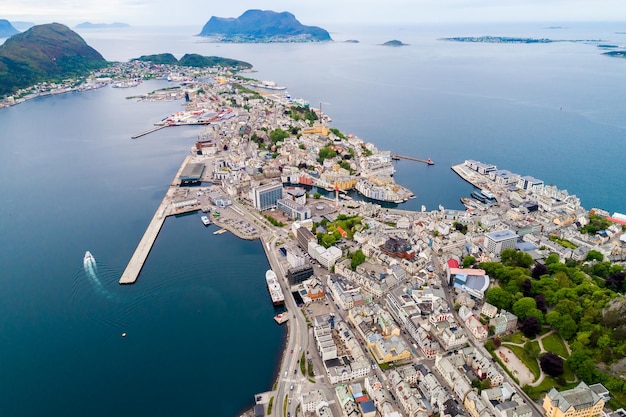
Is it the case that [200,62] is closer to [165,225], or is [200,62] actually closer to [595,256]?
[165,225]

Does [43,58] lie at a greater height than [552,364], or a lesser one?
greater

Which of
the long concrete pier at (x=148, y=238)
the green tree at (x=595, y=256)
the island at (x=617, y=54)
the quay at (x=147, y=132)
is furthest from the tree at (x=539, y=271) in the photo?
the island at (x=617, y=54)

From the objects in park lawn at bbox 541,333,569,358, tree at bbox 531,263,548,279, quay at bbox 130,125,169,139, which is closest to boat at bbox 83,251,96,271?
park lawn at bbox 541,333,569,358

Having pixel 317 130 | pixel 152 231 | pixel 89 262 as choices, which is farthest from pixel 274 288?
pixel 317 130

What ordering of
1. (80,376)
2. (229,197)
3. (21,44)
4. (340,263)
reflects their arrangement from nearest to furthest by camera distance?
(80,376) < (340,263) < (229,197) < (21,44)

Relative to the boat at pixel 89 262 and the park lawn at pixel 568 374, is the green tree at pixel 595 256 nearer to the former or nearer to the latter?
the park lawn at pixel 568 374

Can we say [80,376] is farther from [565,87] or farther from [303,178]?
[565,87]

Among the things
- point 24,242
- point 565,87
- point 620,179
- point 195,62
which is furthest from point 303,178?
point 195,62
